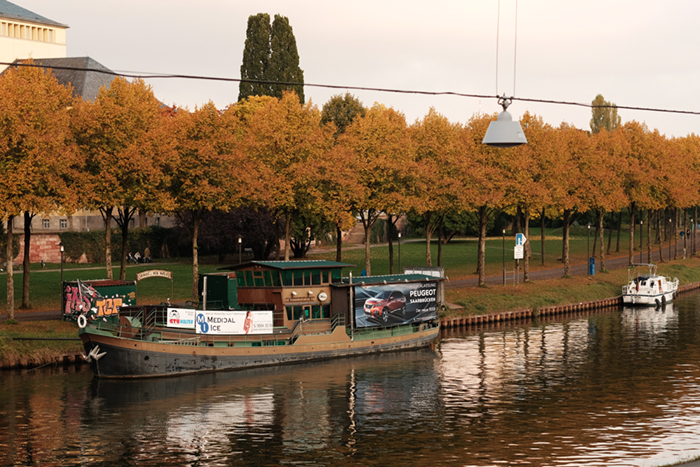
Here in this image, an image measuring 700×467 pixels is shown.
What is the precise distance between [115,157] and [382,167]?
25.4m

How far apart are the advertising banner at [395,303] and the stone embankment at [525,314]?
8.46 metres

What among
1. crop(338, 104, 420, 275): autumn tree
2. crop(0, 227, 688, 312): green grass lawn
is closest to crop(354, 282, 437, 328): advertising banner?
crop(338, 104, 420, 275): autumn tree

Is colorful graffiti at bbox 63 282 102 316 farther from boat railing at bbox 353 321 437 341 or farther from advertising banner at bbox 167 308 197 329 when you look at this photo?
boat railing at bbox 353 321 437 341

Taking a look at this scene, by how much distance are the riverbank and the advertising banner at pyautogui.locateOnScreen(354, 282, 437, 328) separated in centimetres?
877

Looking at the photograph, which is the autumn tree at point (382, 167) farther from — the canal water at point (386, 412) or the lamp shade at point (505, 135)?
the lamp shade at point (505, 135)

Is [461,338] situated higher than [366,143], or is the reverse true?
[366,143]

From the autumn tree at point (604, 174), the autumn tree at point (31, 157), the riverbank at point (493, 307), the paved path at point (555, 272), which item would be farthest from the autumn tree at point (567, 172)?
the autumn tree at point (31, 157)

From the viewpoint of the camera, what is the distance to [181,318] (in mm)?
56156

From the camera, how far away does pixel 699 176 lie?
12344 cm

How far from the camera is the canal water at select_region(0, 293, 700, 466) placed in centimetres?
3638

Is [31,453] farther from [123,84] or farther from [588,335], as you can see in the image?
[588,335]

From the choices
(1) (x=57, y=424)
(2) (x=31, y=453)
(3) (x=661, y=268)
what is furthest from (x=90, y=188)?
(3) (x=661, y=268)

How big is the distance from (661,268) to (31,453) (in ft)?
319

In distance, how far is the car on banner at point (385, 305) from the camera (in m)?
64.9
